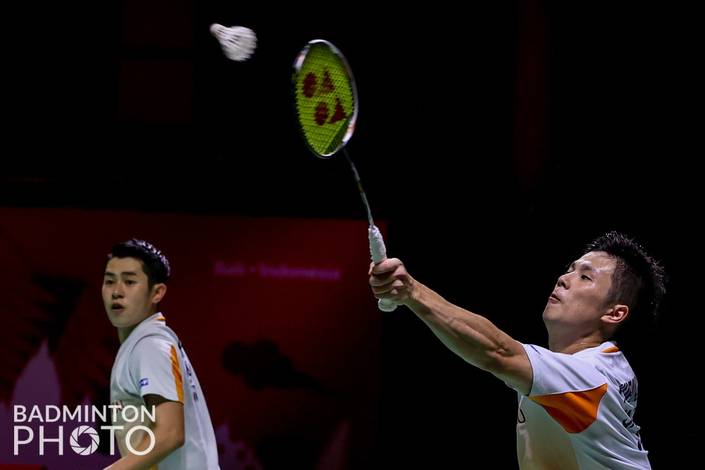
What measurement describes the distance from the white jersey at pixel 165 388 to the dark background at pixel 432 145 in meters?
2.02

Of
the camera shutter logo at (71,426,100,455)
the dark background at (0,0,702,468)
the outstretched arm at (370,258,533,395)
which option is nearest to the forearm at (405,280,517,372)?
the outstretched arm at (370,258,533,395)

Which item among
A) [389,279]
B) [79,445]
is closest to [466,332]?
[389,279]

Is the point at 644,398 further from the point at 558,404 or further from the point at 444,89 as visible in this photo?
the point at 558,404

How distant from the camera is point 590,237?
5121mm

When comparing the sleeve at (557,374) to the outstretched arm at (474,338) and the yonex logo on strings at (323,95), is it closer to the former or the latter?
Answer: the outstretched arm at (474,338)

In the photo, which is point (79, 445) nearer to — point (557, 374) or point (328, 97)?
point (328, 97)

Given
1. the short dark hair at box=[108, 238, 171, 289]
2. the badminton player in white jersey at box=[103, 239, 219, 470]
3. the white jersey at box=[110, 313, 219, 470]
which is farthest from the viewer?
the short dark hair at box=[108, 238, 171, 289]

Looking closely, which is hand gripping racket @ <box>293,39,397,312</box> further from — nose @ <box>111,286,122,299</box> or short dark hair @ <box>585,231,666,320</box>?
nose @ <box>111,286,122,299</box>

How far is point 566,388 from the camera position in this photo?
2.38 metres

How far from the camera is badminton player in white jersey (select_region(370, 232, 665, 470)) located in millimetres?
2344

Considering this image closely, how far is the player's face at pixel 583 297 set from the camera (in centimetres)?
276

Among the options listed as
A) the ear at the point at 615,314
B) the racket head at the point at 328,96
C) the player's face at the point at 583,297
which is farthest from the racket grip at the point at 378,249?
the ear at the point at 615,314

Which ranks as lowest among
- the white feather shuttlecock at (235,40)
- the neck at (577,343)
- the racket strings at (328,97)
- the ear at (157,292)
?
the neck at (577,343)

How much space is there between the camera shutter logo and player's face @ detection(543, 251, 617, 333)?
3.12 meters
